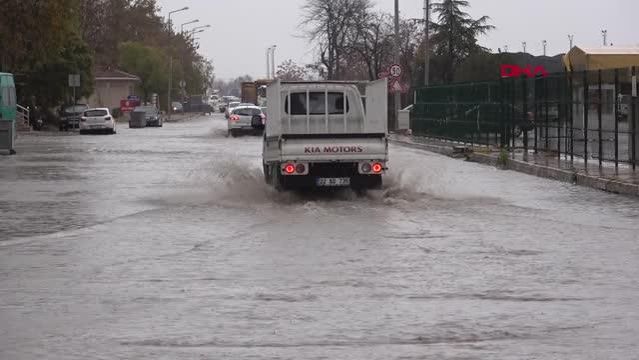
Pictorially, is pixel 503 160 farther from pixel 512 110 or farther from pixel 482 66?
pixel 482 66

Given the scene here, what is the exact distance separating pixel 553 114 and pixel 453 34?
2155 inches

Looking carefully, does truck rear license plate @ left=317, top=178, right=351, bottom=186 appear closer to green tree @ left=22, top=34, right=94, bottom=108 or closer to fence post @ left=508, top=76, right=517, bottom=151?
fence post @ left=508, top=76, right=517, bottom=151

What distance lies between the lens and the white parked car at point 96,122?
6506cm

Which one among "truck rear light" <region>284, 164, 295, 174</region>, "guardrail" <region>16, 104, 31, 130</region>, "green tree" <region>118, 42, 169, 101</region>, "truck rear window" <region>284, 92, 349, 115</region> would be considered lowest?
"truck rear light" <region>284, 164, 295, 174</region>

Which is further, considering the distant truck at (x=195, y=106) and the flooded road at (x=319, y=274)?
the distant truck at (x=195, y=106)

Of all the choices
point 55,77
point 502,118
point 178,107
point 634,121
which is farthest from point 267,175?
point 178,107

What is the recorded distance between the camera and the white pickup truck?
64.0 feet

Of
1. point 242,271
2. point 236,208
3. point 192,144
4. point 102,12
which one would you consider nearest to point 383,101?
point 236,208

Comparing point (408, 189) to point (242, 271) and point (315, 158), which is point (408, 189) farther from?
point (242, 271)

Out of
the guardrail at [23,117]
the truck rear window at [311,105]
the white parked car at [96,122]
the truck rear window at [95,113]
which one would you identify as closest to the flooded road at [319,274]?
the truck rear window at [311,105]

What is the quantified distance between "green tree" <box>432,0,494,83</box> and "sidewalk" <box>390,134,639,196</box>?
45.2 meters

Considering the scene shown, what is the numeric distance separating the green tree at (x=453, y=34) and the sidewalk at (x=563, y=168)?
45200mm

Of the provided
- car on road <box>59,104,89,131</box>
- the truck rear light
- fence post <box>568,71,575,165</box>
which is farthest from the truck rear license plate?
car on road <box>59,104,89,131</box>

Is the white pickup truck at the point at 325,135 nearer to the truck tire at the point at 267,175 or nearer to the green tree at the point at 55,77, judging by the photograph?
the truck tire at the point at 267,175
